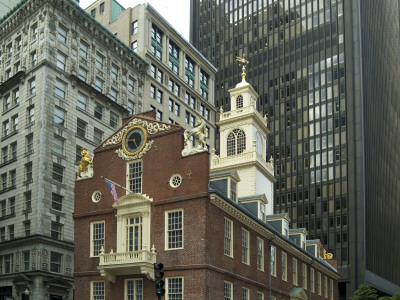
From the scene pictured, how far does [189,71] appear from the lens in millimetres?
94875

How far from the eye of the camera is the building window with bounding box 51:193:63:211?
61.1m

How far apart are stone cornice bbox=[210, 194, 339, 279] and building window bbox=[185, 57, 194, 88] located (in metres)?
42.5

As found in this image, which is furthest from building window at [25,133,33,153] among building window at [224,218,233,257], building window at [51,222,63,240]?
building window at [224,218,233,257]

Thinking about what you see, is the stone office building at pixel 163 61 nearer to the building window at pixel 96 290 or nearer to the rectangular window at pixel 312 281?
the rectangular window at pixel 312 281

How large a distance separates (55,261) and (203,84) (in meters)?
47.5

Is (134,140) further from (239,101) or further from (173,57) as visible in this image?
(173,57)

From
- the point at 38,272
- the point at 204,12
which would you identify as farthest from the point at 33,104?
the point at 204,12

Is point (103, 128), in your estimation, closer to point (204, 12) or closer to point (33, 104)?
point (33, 104)

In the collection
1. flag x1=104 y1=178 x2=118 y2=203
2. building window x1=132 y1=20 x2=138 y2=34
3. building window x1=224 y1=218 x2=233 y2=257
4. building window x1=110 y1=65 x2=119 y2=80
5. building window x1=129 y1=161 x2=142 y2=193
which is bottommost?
building window x1=224 y1=218 x2=233 y2=257

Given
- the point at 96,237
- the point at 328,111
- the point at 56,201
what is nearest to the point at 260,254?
the point at 96,237

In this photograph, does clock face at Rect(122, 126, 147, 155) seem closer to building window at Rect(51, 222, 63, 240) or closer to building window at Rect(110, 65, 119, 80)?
building window at Rect(51, 222, 63, 240)

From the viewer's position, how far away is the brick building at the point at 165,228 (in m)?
36.9

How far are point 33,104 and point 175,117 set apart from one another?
2869 centimetres

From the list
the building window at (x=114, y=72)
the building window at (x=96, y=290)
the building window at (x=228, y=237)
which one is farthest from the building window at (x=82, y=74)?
the building window at (x=228, y=237)
